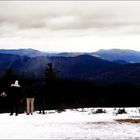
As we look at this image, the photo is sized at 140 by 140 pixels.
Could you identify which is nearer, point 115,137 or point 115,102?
point 115,137

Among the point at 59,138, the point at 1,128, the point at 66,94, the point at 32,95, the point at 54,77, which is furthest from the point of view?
the point at 66,94

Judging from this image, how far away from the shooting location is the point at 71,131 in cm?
1297

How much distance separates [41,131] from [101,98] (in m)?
92.4

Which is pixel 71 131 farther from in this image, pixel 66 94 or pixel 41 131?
pixel 66 94

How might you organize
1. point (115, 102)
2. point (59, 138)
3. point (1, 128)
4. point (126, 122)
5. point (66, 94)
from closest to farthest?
point (59, 138), point (1, 128), point (126, 122), point (115, 102), point (66, 94)

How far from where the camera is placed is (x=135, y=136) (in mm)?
11859

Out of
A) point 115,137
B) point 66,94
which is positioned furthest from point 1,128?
point 66,94

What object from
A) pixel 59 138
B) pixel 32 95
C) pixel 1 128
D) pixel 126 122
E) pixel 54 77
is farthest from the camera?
pixel 54 77

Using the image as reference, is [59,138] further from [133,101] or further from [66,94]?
[66,94]

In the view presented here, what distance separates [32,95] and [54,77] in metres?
62.8

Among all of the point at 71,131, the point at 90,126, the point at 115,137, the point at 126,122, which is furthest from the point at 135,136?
the point at 126,122

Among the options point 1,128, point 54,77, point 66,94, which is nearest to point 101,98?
point 66,94

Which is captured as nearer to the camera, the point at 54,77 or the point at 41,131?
the point at 41,131

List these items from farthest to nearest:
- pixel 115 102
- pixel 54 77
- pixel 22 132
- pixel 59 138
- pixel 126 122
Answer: pixel 115 102 < pixel 54 77 < pixel 126 122 < pixel 22 132 < pixel 59 138
